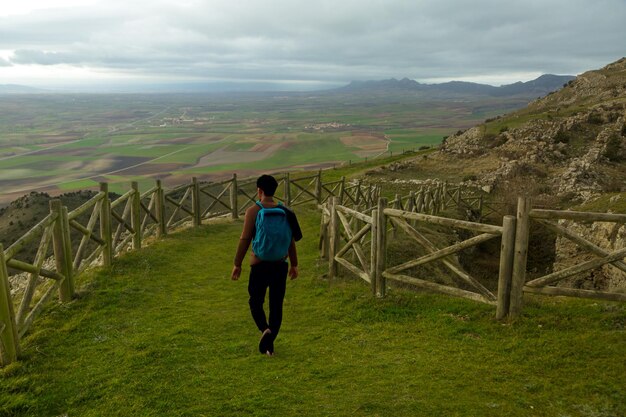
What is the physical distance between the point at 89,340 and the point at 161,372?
77.6 inches

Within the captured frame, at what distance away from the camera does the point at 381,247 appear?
8219mm

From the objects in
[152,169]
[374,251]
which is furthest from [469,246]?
[152,169]

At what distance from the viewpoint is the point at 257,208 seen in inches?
234

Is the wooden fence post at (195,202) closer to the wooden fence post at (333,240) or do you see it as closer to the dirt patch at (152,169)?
the wooden fence post at (333,240)

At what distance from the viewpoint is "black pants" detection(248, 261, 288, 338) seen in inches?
233

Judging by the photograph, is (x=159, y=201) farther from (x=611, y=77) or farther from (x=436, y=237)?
(x=611, y=77)

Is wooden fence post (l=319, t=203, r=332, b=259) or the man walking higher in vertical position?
the man walking

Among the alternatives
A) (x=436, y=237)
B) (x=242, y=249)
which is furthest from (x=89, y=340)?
(x=436, y=237)

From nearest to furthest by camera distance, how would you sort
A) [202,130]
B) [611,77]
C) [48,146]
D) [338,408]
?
[338,408]
[611,77]
[48,146]
[202,130]

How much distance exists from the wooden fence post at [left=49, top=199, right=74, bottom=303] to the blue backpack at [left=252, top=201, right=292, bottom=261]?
173 inches

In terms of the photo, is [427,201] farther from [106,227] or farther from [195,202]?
[106,227]

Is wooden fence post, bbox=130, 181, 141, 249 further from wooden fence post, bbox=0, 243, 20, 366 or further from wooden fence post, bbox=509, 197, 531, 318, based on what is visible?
wooden fence post, bbox=509, 197, 531, 318

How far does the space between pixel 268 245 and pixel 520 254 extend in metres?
3.75

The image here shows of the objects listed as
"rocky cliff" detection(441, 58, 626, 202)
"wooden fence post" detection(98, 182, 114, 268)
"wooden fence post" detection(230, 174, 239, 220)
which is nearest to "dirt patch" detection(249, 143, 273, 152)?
"rocky cliff" detection(441, 58, 626, 202)
